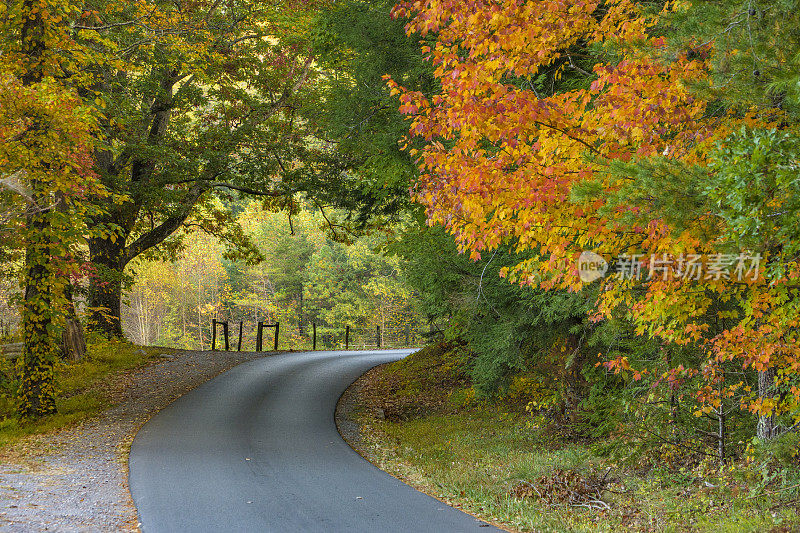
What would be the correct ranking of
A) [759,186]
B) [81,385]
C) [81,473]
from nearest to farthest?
[759,186] < [81,473] < [81,385]

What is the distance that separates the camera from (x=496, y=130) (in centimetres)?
599

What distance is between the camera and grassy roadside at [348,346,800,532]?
5.39 metres

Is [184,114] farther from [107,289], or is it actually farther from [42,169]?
[42,169]

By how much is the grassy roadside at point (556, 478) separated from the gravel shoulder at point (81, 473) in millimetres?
3472

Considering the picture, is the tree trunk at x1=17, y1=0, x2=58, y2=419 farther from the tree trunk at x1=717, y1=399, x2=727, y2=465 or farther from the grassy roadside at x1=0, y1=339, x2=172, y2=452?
the tree trunk at x1=717, y1=399, x2=727, y2=465

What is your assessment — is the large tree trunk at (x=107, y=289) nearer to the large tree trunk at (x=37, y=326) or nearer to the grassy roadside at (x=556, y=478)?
the large tree trunk at (x=37, y=326)

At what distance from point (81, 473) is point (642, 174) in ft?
24.5

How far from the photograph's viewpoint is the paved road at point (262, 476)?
20.5 ft

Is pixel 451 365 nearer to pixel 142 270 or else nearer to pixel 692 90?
pixel 692 90

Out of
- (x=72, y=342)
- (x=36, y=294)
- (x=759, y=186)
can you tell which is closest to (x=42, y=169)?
(x=36, y=294)

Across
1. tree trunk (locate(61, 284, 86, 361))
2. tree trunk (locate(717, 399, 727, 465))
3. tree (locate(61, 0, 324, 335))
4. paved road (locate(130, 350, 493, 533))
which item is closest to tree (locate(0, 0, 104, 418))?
paved road (locate(130, 350, 493, 533))

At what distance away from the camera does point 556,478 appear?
7.04 meters

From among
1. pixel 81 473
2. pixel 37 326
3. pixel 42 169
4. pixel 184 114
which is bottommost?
pixel 81 473

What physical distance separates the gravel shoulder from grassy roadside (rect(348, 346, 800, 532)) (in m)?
3.47
